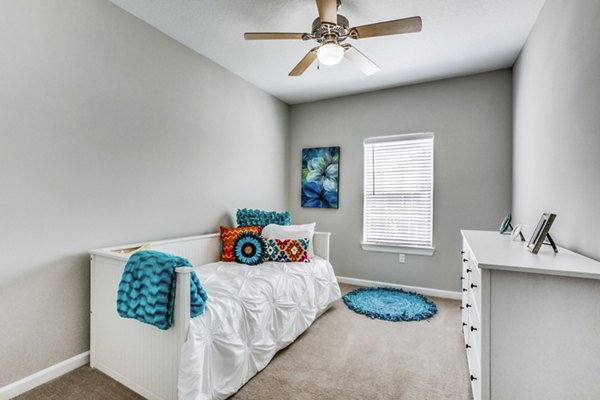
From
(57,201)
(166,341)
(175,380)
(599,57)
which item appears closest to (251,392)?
(175,380)

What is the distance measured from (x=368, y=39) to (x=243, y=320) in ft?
8.28

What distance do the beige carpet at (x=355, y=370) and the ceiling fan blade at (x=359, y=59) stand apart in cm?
224

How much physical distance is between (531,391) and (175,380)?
1622mm

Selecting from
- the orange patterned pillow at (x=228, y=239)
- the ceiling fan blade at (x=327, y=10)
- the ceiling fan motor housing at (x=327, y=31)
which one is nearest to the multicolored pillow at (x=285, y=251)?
the orange patterned pillow at (x=228, y=239)

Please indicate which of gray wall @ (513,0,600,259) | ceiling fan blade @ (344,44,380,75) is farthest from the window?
ceiling fan blade @ (344,44,380,75)

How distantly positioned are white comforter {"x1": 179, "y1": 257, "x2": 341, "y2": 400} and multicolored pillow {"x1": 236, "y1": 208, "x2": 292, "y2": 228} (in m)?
0.66

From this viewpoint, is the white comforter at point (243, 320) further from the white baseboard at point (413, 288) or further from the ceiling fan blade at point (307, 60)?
the ceiling fan blade at point (307, 60)

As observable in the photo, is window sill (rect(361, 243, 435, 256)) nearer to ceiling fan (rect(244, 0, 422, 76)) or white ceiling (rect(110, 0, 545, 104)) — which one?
white ceiling (rect(110, 0, 545, 104))

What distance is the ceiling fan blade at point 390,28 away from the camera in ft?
5.96

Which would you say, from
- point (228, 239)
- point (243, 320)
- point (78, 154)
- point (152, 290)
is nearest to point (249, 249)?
point (228, 239)

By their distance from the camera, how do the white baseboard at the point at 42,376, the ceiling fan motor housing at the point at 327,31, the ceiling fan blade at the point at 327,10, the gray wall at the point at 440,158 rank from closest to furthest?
the white baseboard at the point at 42,376, the ceiling fan blade at the point at 327,10, the ceiling fan motor housing at the point at 327,31, the gray wall at the point at 440,158

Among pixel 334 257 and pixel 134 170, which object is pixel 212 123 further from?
pixel 334 257

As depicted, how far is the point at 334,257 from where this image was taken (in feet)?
13.5

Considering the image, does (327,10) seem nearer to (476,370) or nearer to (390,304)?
(476,370)
